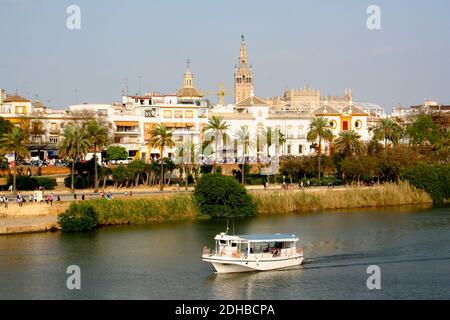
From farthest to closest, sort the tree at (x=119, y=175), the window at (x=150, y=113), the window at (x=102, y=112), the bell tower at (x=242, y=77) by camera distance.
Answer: the bell tower at (x=242, y=77) → the window at (x=102, y=112) → the window at (x=150, y=113) → the tree at (x=119, y=175)

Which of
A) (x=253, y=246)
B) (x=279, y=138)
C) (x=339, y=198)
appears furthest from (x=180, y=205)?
(x=279, y=138)

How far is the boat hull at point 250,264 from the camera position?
4175 cm

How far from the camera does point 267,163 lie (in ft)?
257

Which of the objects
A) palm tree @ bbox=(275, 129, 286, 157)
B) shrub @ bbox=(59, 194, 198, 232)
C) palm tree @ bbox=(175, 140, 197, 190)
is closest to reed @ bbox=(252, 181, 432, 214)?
shrub @ bbox=(59, 194, 198, 232)

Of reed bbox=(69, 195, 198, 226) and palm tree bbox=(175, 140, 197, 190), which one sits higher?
palm tree bbox=(175, 140, 197, 190)

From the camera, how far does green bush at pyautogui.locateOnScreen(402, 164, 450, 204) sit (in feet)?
225

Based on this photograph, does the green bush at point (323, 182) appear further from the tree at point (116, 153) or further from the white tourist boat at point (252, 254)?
the white tourist boat at point (252, 254)

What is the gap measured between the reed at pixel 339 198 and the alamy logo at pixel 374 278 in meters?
19.4

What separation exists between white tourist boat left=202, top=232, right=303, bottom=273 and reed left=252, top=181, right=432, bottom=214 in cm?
1770

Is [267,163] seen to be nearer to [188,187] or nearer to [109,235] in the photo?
[188,187]

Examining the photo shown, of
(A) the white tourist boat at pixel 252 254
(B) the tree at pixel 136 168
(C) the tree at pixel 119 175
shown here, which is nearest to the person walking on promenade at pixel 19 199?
(C) the tree at pixel 119 175

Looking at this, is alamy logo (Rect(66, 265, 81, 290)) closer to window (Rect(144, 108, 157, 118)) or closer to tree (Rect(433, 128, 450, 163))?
window (Rect(144, 108, 157, 118))

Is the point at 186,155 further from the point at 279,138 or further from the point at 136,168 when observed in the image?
the point at 279,138
